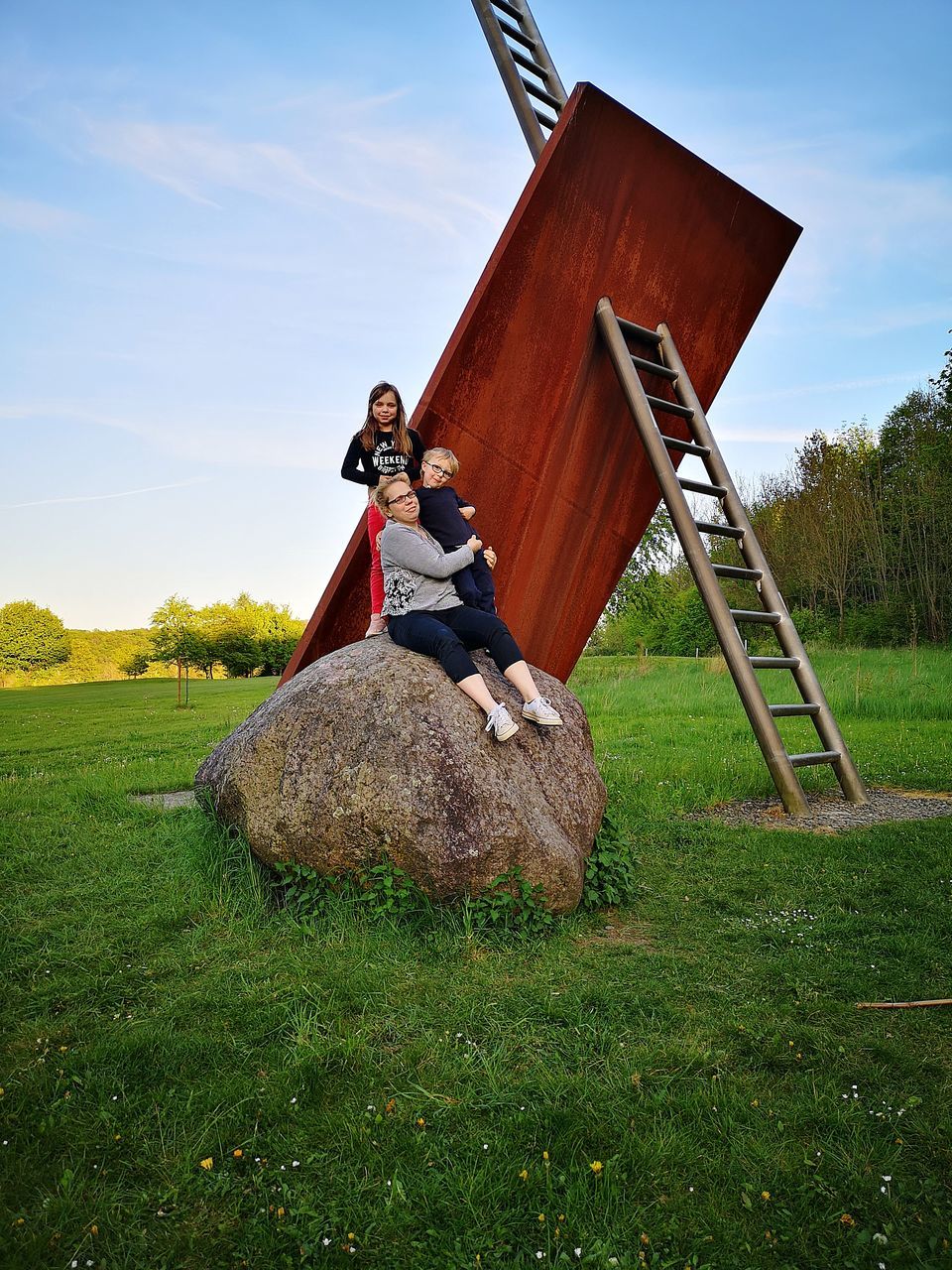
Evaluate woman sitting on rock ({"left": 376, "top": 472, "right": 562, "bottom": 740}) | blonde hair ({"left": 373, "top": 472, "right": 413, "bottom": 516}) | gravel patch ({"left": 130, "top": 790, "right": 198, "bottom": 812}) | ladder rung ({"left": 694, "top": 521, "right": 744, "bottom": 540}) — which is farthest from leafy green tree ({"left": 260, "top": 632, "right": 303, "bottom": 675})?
woman sitting on rock ({"left": 376, "top": 472, "right": 562, "bottom": 740})

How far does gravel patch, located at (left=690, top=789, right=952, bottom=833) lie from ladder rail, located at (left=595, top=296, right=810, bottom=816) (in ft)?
0.63

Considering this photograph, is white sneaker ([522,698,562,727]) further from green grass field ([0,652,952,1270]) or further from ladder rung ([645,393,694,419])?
ladder rung ([645,393,694,419])

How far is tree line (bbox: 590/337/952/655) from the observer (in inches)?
979

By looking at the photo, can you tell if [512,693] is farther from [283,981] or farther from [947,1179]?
[947,1179]

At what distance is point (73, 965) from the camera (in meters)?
3.48

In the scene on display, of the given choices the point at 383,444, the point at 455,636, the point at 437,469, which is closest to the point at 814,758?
the point at 455,636

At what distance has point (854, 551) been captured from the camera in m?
27.6

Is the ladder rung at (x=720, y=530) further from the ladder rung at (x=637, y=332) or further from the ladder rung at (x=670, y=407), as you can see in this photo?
the ladder rung at (x=637, y=332)

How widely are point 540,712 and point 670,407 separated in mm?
3102

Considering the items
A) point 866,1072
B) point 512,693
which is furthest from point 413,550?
point 866,1072

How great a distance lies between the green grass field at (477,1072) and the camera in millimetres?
2012

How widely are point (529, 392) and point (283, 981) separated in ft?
13.5

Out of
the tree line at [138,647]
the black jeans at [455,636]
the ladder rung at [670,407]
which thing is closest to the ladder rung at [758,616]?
the ladder rung at [670,407]

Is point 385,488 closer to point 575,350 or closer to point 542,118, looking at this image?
point 575,350
